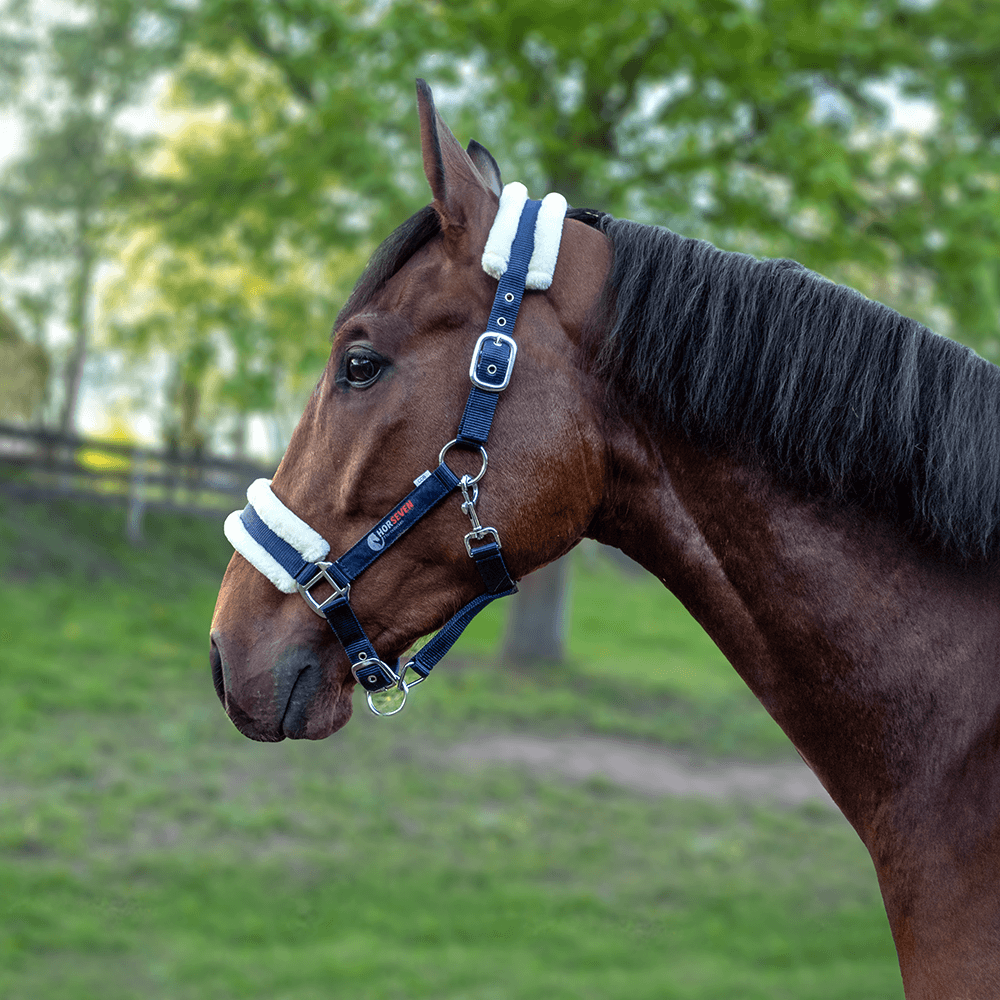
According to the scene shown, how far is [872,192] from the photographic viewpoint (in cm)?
1045

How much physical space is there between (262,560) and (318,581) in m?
0.13

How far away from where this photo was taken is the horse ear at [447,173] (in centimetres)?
193

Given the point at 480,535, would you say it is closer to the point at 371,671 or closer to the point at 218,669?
the point at 371,671

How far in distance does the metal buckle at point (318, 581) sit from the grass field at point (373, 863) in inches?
140

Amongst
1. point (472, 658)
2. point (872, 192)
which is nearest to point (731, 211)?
point (872, 192)

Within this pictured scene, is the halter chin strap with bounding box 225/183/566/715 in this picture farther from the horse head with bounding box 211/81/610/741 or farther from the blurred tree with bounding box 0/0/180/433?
the blurred tree with bounding box 0/0/180/433

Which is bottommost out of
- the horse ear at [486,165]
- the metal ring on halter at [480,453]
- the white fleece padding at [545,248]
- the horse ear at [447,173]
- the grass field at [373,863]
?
the grass field at [373,863]

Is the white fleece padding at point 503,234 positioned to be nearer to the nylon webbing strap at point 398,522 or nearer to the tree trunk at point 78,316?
the nylon webbing strap at point 398,522

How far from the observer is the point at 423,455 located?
1.95 meters

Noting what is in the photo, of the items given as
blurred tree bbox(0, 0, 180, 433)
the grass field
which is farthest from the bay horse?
blurred tree bbox(0, 0, 180, 433)

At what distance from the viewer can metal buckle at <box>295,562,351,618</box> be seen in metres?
1.97

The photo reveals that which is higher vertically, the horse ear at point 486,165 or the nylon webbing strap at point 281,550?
the horse ear at point 486,165

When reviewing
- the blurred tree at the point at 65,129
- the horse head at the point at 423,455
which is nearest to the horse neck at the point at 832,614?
the horse head at the point at 423,455

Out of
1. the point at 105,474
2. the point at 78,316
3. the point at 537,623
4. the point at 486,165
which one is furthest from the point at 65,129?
the point at 486,165
